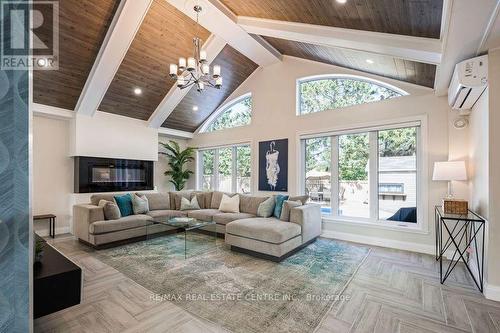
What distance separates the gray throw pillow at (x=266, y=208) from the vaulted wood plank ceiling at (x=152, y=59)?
3.51 meters

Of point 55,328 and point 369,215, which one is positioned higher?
point 369,215

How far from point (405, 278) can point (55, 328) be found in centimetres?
372

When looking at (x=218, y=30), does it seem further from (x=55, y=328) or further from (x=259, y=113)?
(x=55, y=328)

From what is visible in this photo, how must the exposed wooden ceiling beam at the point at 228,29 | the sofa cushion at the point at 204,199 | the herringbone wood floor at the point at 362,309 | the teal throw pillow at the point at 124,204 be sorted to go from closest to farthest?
the herringbone wood floor at the point at 362,309 → the exposed wooden ceiling beam at the point at 228,29 → the teal throw pillow at the point at 124,204 → the sofa cushion at the point at 204,199

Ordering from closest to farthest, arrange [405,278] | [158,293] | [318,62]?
[158,293] < [405,278] < [318,62]

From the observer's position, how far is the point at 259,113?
20.0 feet

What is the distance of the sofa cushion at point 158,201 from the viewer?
17.9ft

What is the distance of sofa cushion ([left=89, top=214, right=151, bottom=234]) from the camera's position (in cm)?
400

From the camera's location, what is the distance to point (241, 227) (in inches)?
151

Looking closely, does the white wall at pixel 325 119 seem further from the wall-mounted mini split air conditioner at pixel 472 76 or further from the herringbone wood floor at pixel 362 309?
the herringbone wood floor at pixel 362 309

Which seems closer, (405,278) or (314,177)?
(405,278)

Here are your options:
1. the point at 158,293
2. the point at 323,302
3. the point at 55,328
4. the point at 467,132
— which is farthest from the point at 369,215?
the point at 55,328

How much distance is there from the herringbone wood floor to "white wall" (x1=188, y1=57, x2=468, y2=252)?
1.29 meters

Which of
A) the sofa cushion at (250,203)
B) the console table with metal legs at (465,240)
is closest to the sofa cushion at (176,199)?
the sofa cushion at (250,203)
